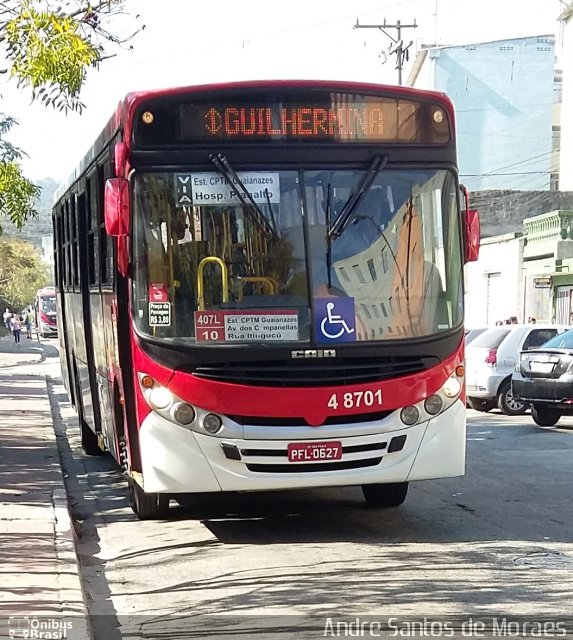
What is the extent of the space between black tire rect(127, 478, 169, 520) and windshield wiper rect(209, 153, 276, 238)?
98.9 inches

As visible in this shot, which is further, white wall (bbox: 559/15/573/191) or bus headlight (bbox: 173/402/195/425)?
white wall (bbox: 559/15/573/191)

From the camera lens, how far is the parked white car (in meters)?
19.2

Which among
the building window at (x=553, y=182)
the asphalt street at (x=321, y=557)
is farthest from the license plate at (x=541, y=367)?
the building window at (x=553, y=182)

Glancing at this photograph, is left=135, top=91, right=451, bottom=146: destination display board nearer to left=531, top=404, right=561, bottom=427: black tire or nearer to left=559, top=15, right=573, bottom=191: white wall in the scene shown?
left=531, top=404, right=561, bottom=427: black tire

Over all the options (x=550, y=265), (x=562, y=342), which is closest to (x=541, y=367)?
(x=562, y=342)

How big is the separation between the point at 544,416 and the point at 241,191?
1063 cm

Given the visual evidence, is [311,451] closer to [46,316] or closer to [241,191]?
[241,191]

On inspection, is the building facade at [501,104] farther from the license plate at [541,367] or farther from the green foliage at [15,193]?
the green foliage at [15,193]

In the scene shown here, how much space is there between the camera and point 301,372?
8016 millimetres

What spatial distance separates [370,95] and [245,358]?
2270 mm

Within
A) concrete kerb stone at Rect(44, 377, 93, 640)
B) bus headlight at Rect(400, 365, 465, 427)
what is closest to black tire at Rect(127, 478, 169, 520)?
concrete kerb stone at Rect(44, 377, 93, 640)

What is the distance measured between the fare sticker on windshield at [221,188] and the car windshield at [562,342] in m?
10.1

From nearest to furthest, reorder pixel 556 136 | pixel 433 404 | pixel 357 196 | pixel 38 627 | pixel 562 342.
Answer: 1. pixel 38 627
2. pixel 357 196
3. pixel 433 404
4. pixel 562 342
5. pixel 556 136

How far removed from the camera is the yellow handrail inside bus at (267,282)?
316 inches
